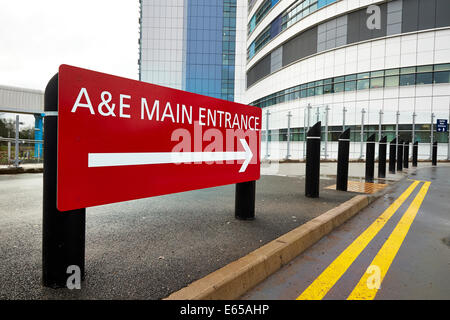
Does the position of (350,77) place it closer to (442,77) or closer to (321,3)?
(442,77)

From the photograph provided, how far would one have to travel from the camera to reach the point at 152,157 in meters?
2.54

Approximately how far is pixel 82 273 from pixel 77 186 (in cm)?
70

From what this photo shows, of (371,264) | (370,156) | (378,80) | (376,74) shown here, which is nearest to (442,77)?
(378,80)

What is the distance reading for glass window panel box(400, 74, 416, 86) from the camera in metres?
25.6

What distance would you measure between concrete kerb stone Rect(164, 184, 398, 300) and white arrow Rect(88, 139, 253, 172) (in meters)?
1.07

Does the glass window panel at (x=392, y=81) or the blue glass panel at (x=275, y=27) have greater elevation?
the blue glass panel at (x=275, y=27)

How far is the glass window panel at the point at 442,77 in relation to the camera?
80.0 ft

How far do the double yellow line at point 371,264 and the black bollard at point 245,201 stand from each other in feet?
4.39

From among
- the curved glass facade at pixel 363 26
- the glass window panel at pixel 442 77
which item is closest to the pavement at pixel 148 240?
the glass window panel at pixel 442 77

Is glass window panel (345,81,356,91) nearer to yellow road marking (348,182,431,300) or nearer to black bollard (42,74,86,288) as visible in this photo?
yellow road marking (348,182,431,300)

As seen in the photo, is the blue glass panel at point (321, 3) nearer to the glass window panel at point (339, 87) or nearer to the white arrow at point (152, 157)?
the glass window panel at point (339, 87)

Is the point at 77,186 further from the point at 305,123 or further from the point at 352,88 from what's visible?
the point at 352,88

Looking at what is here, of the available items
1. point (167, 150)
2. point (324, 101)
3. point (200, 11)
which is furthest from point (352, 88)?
point (200, 11)

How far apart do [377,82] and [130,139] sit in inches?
1183
